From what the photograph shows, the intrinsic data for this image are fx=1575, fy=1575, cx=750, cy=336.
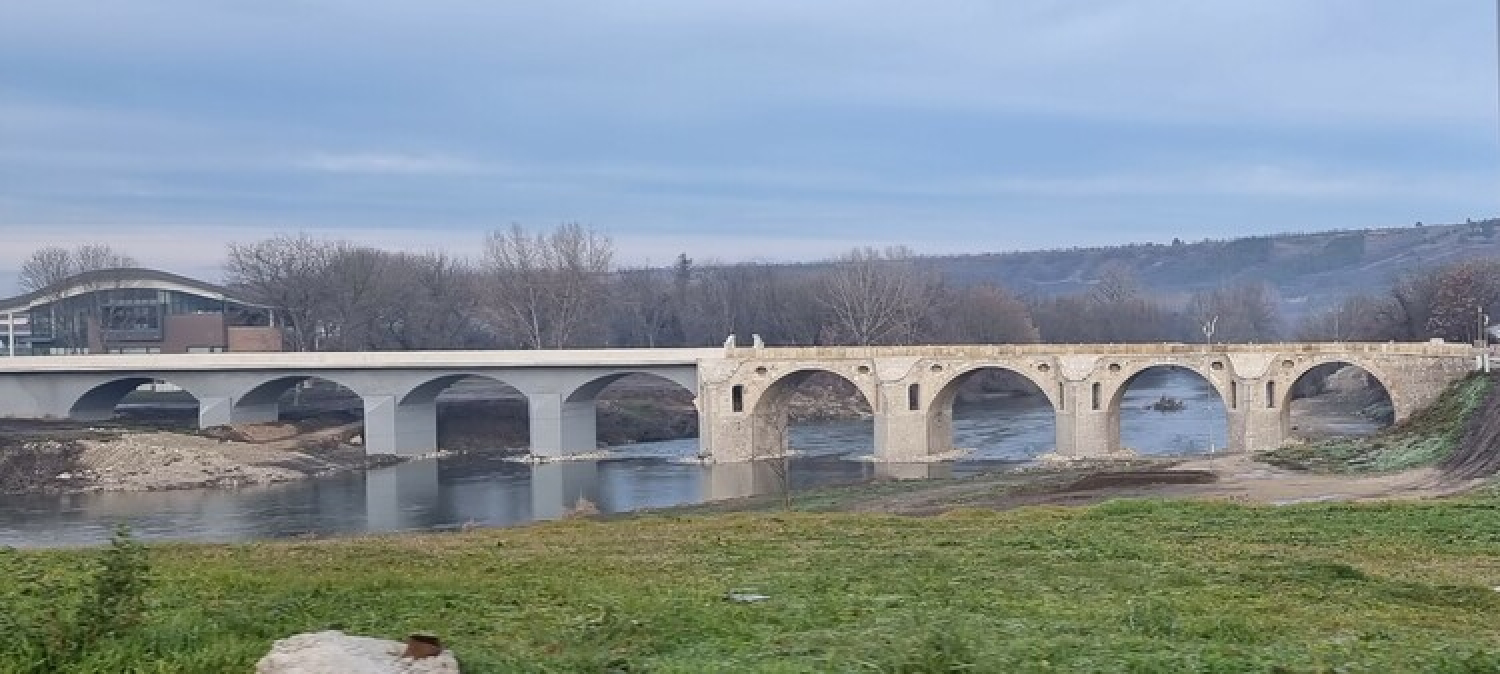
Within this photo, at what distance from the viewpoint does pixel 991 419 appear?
3236 inches

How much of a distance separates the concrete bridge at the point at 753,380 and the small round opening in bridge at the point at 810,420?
200mm

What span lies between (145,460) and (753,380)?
79.5ft

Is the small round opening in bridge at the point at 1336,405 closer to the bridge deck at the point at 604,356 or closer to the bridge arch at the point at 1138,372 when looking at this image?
the bridge arch at the point at 1138,372

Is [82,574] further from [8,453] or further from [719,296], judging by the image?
[719,296]

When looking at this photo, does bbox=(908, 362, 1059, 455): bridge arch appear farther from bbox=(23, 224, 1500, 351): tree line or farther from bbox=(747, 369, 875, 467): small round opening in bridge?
bbox=(23, 224, 1500, 351): tree line

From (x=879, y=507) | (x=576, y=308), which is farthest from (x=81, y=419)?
(x=879, y=507)

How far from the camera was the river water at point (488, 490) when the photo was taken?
46062 mm

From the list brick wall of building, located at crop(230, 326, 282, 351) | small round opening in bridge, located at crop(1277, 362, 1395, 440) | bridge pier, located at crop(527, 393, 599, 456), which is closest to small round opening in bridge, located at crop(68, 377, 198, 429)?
brick wall of building, located at crop(230, 326, 282, 351)

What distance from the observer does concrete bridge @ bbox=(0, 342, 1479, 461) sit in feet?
197

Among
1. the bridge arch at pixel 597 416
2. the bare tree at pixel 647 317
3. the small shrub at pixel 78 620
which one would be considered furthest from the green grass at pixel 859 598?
the bare tree at pixel 647 317

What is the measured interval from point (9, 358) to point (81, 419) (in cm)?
451

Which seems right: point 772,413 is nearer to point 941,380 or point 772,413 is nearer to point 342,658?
point 941,380

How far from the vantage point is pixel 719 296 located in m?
110

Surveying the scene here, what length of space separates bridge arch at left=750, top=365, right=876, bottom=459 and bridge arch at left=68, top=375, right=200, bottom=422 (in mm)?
27513
